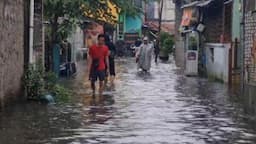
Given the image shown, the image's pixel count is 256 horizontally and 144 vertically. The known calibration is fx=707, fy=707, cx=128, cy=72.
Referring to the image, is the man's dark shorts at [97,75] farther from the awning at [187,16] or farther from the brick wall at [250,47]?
the awning at [187,16]

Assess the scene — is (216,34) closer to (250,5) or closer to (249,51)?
(249,51)

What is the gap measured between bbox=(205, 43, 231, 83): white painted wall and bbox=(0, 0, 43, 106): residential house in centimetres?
869

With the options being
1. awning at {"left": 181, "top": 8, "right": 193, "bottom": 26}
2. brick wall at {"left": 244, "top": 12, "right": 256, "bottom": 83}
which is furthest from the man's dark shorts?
awning at {"left": 181, "top": 8, "right": 193, "bottom": 26}

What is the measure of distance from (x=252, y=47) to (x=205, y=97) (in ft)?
10.00

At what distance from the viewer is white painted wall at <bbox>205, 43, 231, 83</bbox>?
25.6 metres

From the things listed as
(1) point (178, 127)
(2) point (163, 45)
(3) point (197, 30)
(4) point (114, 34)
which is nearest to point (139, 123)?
(1) point (178, 127)

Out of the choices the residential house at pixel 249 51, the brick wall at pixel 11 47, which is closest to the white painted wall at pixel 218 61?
the residential house at pixel 249 51

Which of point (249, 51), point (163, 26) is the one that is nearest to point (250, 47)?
point (249, 51)

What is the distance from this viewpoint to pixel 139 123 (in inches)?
537

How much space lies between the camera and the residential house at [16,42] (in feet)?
49.6

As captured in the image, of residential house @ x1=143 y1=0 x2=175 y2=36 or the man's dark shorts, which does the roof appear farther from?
the man's dark shorts

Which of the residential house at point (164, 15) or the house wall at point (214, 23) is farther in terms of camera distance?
the residential house at point (164, 15)

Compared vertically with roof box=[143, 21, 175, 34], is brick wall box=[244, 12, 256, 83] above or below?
below

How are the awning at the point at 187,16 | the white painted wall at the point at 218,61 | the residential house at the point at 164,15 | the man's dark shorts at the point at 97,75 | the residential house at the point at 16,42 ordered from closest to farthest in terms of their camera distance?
the residential house at the point at 16,42, the man's dark shorts at the point at 97,75, the white painted wall at the point at 218,61, the awning at the point at 187,16, the residential house at the point at 164,15
